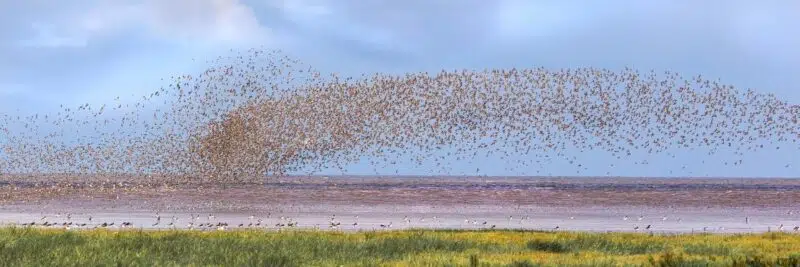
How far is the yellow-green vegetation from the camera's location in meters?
20.8

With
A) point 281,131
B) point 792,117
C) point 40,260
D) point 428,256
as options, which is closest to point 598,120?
point 792,117

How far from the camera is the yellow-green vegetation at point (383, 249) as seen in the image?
68.1ft

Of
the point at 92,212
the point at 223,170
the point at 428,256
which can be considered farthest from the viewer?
the point at 223,170

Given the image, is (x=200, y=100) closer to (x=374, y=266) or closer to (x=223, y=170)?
(x=223, y=170)

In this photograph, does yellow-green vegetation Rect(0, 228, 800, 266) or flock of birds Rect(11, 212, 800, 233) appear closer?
yellow-green vegetation Rect(0, 228, 800, 266)

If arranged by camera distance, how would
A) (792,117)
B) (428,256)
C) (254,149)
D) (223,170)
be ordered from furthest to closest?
(223,170)
(254,149)
(792,117)
(428,256)

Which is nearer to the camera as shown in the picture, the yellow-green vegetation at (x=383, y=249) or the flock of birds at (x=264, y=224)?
the yellow-green vegetation at (x=383, y=249)

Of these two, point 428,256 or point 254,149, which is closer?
point 428,256

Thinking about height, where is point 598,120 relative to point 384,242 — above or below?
above

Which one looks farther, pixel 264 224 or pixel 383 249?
pixel 264 224

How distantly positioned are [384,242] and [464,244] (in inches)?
80.6

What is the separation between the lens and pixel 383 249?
24219mm

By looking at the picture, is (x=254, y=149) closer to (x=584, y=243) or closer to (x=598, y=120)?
(x=598, y=120)

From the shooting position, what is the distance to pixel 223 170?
76.6 metres
